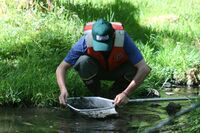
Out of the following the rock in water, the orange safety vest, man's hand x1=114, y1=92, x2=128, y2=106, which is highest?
the orange safety vest

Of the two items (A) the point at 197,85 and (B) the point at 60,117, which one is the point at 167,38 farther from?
(B) the point at 60,117

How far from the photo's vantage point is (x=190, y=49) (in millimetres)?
6211

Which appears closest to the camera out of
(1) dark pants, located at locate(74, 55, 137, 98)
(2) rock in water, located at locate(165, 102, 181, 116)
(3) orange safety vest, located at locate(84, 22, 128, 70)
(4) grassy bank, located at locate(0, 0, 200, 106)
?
(3) orange safety vest, located at locate(84, 22, 128, 70)

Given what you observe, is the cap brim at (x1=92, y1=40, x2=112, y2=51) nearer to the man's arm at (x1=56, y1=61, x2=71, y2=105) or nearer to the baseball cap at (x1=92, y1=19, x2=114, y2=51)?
the baseball cap at (x1=92, y1=19, x2=114, y2=51)

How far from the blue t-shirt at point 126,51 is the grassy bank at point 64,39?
0.63 m

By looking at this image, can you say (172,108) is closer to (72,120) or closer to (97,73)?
(97,73)

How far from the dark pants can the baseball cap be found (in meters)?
0.36

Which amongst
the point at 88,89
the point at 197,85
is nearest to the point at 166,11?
the point at 197,85


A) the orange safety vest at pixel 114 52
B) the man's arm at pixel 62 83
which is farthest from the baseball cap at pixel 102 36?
the man's arm at pixel 62 83

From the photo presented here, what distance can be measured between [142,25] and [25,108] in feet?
12.1

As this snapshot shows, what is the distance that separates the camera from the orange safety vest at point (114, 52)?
152 inches

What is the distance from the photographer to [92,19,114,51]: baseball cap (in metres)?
3.57

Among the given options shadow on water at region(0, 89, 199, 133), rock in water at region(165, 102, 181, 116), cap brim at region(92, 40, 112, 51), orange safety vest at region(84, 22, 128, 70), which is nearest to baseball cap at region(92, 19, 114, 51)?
Answer: cap brim at region(92, 40, 112, 51)

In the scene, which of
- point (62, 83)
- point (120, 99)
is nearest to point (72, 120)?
point (62, 83)
